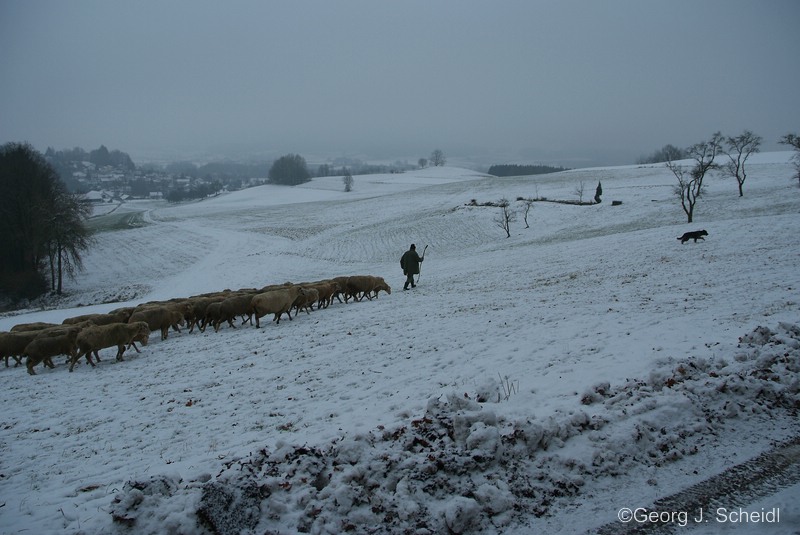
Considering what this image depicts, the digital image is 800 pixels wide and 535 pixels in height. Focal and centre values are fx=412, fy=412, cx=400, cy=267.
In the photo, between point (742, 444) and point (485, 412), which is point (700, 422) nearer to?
point (742, 444)

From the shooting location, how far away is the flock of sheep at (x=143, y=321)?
38.5 ft

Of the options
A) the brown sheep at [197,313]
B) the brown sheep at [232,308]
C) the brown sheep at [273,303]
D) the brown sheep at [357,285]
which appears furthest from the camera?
the brown sheep at [357,285]

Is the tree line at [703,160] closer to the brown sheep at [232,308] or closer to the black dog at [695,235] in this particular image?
the black dog at [695,235]

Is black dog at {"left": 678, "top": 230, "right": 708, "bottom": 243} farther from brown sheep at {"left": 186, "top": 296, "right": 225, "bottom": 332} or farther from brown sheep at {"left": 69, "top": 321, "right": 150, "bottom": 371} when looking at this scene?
brown sheep at {"left": 69, "top": 321, "right": 150, "bottom": 371}

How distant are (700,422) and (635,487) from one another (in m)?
1.66

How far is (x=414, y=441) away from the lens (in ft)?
16.9

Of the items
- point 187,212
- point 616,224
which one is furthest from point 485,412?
point 187,212

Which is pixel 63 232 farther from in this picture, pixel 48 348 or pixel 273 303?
pixel 273 303

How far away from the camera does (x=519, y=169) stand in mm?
172750

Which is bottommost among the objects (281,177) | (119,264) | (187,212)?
(119,264)

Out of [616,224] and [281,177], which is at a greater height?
[281,177]

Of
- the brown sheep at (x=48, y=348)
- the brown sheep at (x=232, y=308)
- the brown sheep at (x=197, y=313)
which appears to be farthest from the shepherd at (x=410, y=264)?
the brown sheep at (x=48, y=348)

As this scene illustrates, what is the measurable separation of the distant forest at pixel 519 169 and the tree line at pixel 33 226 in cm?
15230

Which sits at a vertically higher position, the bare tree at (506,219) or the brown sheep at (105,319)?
the bare tree at (506,219)
